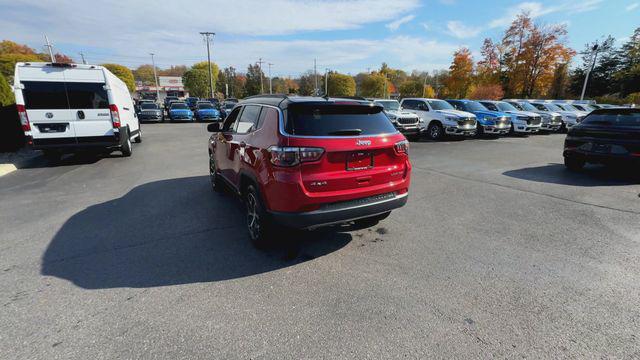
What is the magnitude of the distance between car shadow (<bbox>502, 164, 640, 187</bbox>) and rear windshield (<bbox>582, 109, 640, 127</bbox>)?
132 centimetres

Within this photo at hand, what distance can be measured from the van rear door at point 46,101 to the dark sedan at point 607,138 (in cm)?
1323

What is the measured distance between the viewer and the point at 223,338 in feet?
7.81

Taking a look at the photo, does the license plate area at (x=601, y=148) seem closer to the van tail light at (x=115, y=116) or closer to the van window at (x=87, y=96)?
the van tail light at (x=115, y=116)

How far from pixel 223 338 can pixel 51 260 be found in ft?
8.68

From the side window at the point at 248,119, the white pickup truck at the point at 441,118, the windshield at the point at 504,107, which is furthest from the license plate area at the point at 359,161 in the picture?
the windshield at the point at 504,107

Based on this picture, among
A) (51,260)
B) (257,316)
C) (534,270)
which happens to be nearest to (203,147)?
(51,260)

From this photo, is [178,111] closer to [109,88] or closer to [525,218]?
[109,88]

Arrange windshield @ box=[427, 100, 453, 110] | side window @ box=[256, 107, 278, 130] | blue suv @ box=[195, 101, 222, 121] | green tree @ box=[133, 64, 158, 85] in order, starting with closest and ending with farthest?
side window @ box=[256, 107, 278, 130] → windshield @ box=[427, 100, 453, 110] → blue suv @ box=[195, 101, 222, 121] → green tree @ box=[133, 64, 158, 85]

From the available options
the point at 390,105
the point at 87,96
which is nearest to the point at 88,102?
the point at 87,96

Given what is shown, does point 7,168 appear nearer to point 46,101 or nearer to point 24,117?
point 24,117

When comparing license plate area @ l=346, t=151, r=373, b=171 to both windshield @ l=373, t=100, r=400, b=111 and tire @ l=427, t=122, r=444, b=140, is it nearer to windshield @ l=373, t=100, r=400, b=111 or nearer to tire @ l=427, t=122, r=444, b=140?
tire @ l=427, t=122, r=444, b=140

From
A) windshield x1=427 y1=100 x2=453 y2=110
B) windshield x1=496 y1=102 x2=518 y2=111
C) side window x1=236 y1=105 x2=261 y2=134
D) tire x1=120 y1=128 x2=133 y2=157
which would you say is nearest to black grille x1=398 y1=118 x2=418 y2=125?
windshield x1=427 y1=100 x2=453 y2=110

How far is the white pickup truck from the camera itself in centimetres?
1393

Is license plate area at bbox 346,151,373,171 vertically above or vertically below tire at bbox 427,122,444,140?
above
